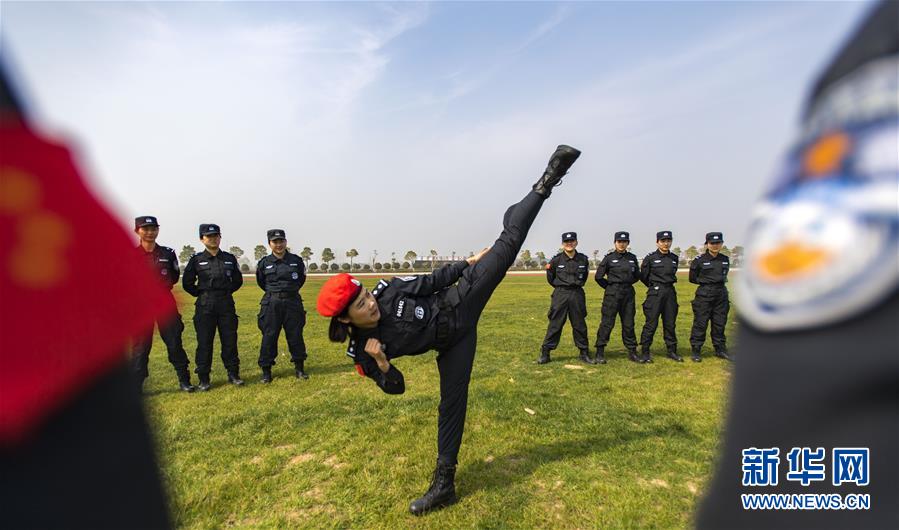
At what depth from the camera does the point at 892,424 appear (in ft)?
1.52

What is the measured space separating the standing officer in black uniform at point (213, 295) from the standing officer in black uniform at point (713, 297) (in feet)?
28.6

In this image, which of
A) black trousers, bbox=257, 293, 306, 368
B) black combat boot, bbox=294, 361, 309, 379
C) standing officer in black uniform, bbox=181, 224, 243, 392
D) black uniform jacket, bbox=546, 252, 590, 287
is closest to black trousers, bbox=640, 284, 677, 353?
black uniform jacket, bbox=546, 252, 590, 287

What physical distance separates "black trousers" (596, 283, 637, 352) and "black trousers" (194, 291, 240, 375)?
6771 millimetres

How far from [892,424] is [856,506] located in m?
0.15

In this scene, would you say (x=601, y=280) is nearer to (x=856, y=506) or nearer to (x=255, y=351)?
(x=255, y=351)

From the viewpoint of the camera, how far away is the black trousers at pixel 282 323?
7629 millimetres

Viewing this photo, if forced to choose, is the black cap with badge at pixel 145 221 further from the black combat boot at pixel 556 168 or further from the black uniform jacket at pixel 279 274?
the black combat boot at pixel 556 168

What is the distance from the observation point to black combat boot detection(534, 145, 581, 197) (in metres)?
3.80

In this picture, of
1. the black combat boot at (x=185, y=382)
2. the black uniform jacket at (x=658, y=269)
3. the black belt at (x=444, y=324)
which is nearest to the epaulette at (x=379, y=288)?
the black belt at (x=444, y=324)

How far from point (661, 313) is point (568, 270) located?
2.13 meters

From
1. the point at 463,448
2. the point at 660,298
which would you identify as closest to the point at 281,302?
the point at 463,448

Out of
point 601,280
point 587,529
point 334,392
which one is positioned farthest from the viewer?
point 601,280

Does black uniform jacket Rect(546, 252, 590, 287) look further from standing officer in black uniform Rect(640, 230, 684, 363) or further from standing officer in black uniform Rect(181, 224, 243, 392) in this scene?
standing officer in black uniform Rect(181, 224, 243, 392)

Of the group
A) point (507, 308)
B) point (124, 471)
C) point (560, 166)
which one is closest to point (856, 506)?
point (124, 471)
